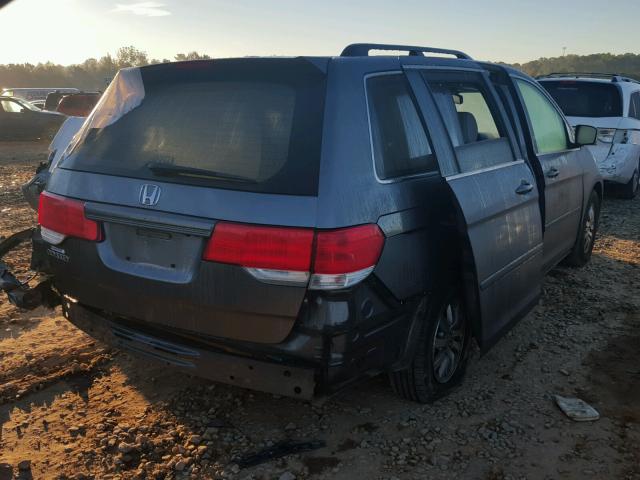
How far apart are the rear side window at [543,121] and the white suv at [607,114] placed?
417 cm

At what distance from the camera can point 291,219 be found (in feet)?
7.86

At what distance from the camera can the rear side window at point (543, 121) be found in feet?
14.9

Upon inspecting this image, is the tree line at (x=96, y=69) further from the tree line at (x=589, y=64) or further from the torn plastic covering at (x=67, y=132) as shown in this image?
the torn plastic covering at (x=67, y=132)

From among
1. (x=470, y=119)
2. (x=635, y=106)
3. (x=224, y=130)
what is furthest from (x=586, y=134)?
(x=635, y=106)

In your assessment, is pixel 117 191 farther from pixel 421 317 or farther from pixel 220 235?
pixel 421 317

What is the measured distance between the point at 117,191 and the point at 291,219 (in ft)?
3.03

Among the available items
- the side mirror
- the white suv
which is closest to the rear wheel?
the white suv

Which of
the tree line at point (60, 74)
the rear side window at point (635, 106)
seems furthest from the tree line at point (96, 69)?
the rear side window at point (635, 106)

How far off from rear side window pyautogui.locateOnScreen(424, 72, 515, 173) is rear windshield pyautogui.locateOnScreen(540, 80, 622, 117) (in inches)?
234

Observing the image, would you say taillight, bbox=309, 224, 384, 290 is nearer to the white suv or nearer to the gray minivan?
the gray minivan

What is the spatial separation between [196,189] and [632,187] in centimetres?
921

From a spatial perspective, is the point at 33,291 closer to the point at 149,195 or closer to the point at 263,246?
the point at 149,195

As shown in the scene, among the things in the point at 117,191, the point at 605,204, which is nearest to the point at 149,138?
the point at 117,191

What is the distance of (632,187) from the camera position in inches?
384
